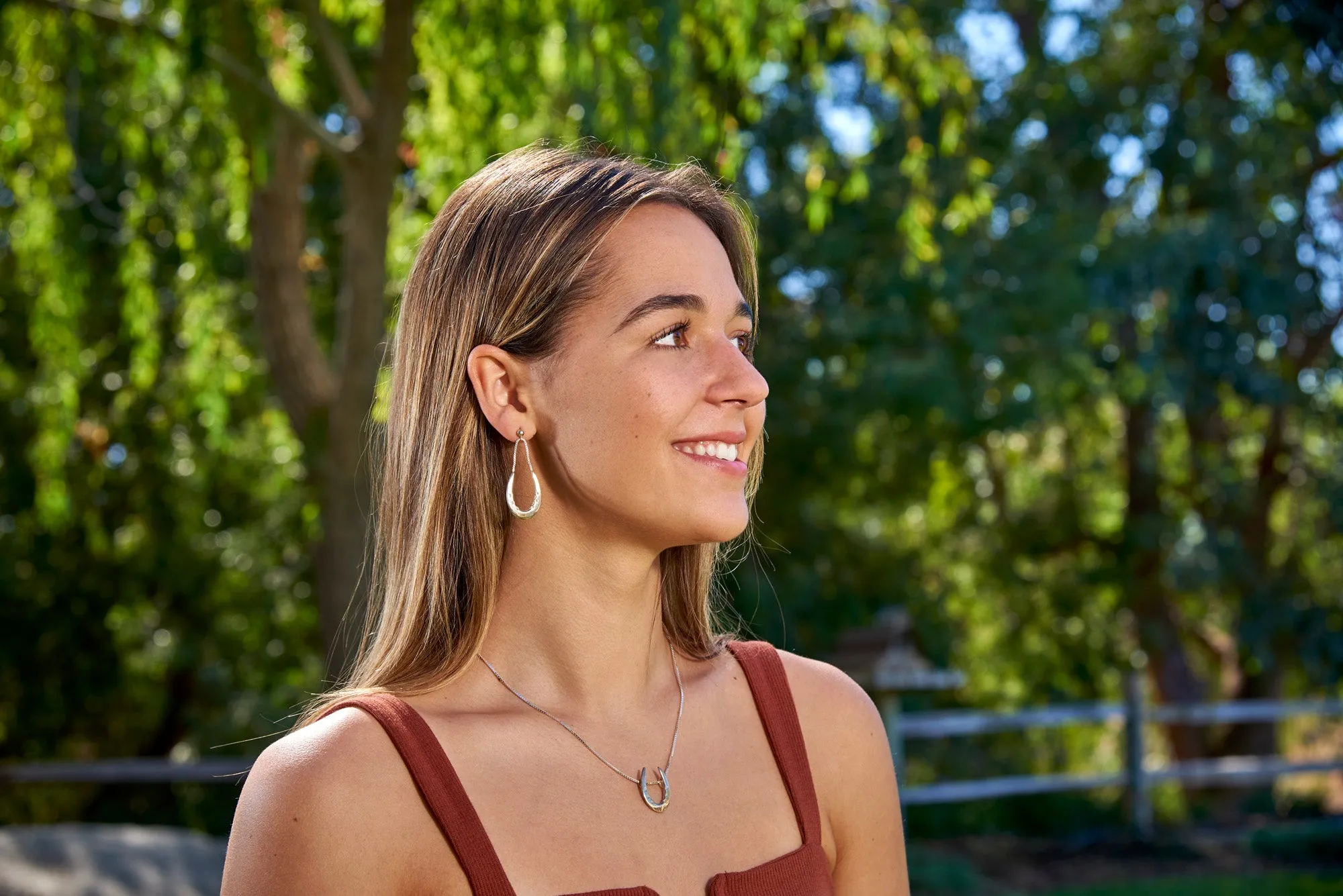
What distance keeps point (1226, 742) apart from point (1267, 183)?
502 centimetres

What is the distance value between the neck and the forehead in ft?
0.91

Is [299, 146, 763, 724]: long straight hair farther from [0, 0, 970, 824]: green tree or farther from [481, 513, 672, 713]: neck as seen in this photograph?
[0, 0, 970, 824]: green tree

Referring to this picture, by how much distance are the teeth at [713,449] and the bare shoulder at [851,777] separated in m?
0.34

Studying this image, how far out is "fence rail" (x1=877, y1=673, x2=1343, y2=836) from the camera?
9.08 meters

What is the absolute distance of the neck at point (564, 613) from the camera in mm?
1656

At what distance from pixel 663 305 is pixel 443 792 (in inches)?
22.3

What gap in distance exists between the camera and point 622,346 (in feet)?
5.14

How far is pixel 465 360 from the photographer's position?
64.4 inches

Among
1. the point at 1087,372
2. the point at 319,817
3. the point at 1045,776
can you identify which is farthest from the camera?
the point at 1045,776

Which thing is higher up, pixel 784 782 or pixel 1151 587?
pixel 784 782

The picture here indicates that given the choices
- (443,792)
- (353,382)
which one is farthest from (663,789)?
(353,382)

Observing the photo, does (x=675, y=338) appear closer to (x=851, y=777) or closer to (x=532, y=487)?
(x=532, y=487)

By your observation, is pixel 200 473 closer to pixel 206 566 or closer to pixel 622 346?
pixel 206 566

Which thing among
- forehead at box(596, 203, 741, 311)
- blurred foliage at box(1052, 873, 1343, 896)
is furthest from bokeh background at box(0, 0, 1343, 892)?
forehead at box(596, 203, 741, 311)
